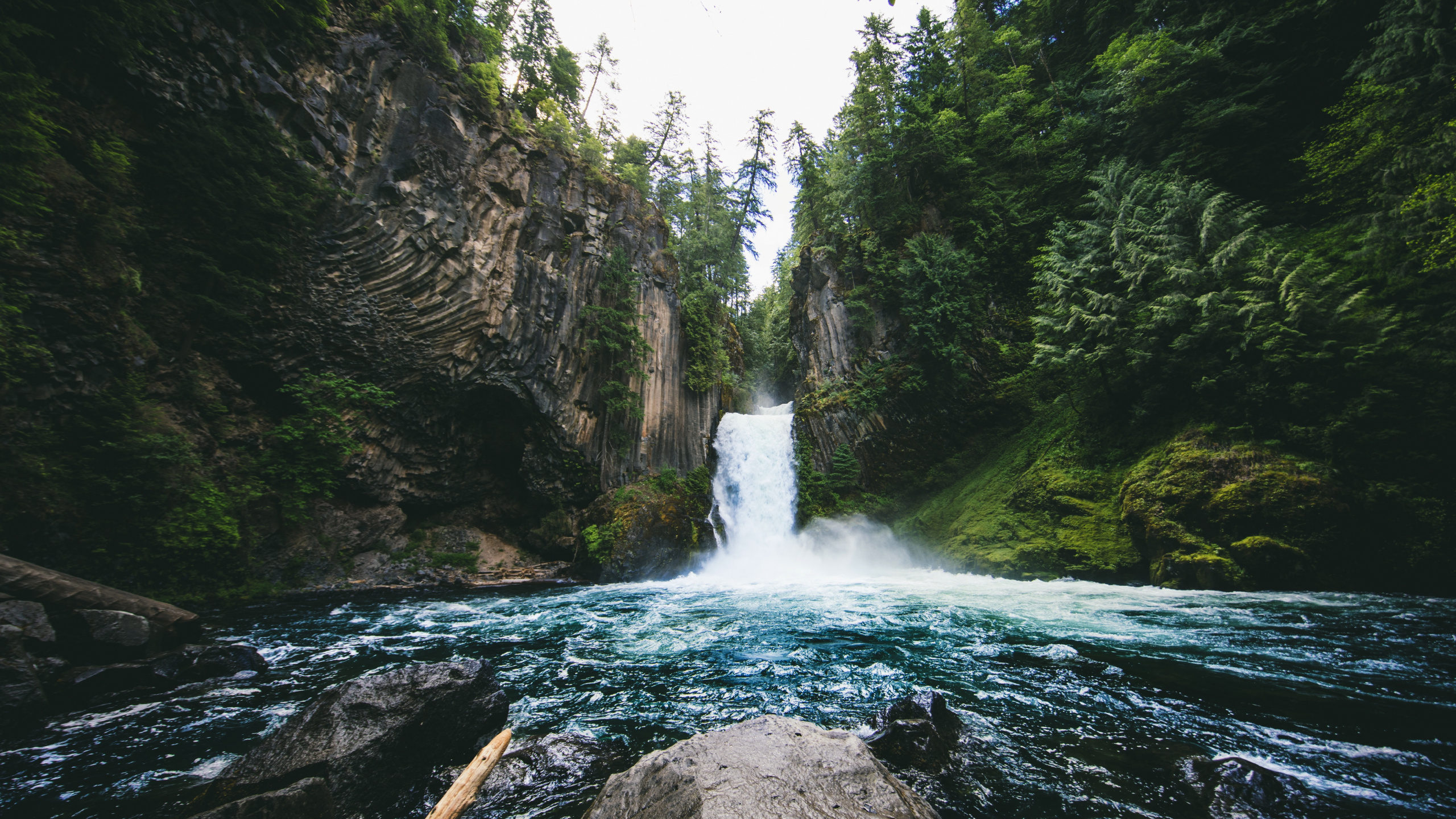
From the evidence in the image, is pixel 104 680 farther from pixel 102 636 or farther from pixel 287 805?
pixel 287 805

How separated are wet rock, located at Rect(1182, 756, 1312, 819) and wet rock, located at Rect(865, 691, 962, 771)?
1.38 metres

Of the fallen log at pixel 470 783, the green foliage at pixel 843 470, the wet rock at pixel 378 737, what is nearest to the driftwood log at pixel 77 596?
the wet rock at pixel 378 737

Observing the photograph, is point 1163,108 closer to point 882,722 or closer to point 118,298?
point 882,722

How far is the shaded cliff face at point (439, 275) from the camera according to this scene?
34.6 ft

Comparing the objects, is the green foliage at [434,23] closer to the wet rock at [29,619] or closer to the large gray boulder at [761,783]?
the wet rock at [29,619]

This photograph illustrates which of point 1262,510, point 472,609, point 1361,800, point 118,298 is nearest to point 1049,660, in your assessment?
point 1361,800

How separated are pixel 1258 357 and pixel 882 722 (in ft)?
36.3

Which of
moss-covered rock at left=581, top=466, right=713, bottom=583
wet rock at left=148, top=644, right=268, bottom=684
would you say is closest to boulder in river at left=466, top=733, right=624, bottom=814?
wet rock at left=148, top=644, right=268, bottom=684

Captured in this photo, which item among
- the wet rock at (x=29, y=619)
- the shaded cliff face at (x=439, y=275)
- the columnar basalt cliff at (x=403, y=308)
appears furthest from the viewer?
the shaded cliff face at (x=439, y=275)

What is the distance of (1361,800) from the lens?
8.65 feet

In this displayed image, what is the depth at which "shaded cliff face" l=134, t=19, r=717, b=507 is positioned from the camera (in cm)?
1054

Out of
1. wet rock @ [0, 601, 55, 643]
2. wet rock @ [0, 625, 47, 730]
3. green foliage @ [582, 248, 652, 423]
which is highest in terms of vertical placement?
green foliage @ [582, 248, 652, 423]

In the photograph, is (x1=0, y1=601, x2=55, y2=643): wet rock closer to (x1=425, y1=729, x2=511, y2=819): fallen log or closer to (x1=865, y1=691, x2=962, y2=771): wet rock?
(x1=425, y1=729, x2=511, y2=819): fallen log

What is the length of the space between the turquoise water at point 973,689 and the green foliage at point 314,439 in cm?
326
